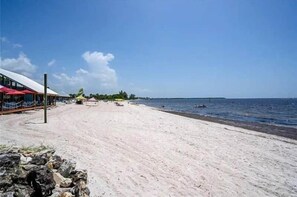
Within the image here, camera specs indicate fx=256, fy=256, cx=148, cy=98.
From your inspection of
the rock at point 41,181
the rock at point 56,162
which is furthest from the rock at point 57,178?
the rock at point 56,162

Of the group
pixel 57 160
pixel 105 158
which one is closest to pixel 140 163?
pixel 105 158

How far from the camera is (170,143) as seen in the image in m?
11.7

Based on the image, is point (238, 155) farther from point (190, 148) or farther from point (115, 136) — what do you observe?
point (115, 136)

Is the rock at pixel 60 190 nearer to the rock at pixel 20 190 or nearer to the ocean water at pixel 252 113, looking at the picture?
the rock at pixel 20 190

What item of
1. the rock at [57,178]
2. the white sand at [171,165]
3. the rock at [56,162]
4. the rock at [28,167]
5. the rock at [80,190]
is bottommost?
the white sand at [171,165]

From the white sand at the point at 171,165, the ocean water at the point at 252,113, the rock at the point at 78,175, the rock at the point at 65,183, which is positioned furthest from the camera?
the ocean water at the point at 252,113

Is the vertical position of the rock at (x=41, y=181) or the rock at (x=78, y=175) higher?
the rock at (x=41, y=181)

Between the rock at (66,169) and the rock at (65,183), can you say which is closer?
the rock at (65,183)

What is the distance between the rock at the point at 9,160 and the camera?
5086mm

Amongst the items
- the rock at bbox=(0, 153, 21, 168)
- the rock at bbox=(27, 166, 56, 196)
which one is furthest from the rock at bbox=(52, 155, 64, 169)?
the rock at bbox=(27, 166, 56, 196)

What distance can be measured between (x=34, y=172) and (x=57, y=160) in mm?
1566

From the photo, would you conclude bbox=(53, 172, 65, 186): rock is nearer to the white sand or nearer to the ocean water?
the white sand

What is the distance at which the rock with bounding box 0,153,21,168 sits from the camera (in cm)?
509

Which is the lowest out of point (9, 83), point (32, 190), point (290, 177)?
point (290, 177)
